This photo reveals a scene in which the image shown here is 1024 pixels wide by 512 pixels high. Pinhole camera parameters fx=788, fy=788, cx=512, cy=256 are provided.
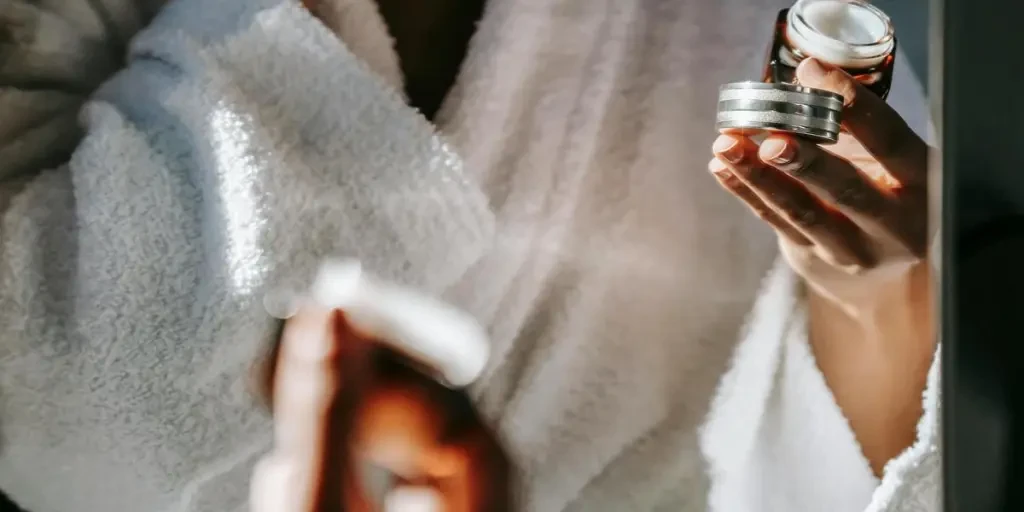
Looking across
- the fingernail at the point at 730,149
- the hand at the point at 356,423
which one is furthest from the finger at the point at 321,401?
the fingernail at the point at 730,149

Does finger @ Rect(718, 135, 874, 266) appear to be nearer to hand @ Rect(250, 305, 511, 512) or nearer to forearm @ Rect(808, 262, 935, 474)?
forearm @ Rect(808, 262, 935, 474)

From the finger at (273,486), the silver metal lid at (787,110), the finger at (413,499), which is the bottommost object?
the finger at (273,486)

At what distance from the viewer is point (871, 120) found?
0.30 m

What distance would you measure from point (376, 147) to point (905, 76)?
221mm

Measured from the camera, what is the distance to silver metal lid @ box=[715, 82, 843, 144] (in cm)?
28

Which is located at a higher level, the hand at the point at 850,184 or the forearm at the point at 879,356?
the hand at the point at 850,184

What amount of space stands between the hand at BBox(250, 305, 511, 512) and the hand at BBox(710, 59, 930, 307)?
0.54ft

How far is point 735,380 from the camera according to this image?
0.39m

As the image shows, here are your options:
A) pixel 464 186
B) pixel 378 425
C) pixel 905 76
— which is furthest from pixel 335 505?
pixel 905 76

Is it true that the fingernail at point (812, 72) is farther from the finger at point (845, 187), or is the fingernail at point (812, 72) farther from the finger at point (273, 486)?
the finger at point (273, 486)

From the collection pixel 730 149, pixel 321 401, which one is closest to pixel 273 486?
pixel 321 401

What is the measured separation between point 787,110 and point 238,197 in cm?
22

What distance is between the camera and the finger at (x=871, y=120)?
0.30 m

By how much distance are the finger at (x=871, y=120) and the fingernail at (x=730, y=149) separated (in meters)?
0.03
